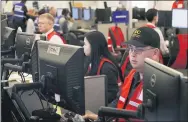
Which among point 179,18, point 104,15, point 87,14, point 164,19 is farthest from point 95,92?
point 87,14

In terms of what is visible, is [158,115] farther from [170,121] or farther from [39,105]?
[39,105]

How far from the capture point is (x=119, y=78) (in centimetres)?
305

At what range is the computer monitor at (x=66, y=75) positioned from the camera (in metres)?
1.89

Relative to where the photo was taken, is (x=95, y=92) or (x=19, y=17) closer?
(x=95, y=92)

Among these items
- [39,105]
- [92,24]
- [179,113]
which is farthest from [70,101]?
[92,24]

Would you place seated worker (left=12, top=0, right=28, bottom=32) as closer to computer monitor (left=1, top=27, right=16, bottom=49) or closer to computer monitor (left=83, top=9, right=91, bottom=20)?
computer monitor (left=83, top=9, right=91, bottom=20)

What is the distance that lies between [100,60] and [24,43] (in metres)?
0.62

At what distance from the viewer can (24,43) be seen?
2908 millimetres

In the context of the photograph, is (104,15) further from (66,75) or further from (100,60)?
(66,75)

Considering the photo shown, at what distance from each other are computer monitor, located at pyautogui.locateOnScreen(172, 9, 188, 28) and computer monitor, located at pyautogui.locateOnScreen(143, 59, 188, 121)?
5.39 metres

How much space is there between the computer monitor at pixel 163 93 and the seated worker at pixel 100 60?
4.41ft

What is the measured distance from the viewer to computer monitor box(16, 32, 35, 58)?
9.40 feet

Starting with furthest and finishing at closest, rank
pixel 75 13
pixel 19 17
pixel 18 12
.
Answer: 1. pixel 75 13
2. pixel 18 12
3. pixel 19 17

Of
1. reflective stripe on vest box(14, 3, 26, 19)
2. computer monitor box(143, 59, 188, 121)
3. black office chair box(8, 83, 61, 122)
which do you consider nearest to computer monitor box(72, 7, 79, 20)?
reflective stripe on vest box(14, 3, 26, 19)
